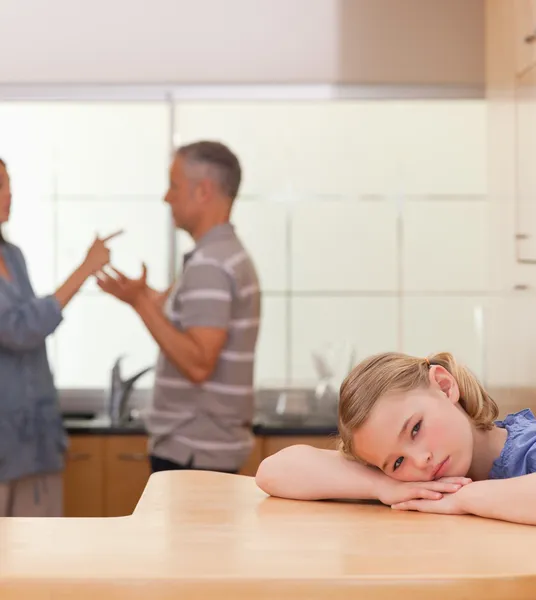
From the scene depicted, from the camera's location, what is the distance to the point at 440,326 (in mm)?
3889

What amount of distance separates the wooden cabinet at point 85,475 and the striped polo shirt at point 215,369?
2.58 ft

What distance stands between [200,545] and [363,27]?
114 inches

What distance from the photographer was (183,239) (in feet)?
12.7

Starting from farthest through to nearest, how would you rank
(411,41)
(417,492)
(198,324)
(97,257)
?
(411,41)
(97,257)
(198,324)
(417,492)

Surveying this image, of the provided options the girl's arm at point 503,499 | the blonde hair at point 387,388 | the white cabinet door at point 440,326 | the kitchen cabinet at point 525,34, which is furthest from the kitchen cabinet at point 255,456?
the girl's arm at point 503,499

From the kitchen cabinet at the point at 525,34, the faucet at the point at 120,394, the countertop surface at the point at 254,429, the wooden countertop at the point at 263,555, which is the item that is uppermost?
the kitchen cabinet at the point at 525,34

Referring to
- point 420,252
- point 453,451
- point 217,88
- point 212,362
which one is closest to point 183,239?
point 217,88

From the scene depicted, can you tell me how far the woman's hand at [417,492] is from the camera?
1472 mm

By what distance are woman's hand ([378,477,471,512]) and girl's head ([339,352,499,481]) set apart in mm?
17

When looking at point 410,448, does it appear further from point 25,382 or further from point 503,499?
point 25,382

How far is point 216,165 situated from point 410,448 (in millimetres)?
1658

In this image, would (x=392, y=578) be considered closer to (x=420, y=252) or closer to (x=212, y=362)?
(x=212, y=362)

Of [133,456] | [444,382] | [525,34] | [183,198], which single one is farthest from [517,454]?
[133,456]

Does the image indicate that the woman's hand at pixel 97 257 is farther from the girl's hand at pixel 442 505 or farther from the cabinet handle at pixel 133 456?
the girl's hand at pixel 442 505
